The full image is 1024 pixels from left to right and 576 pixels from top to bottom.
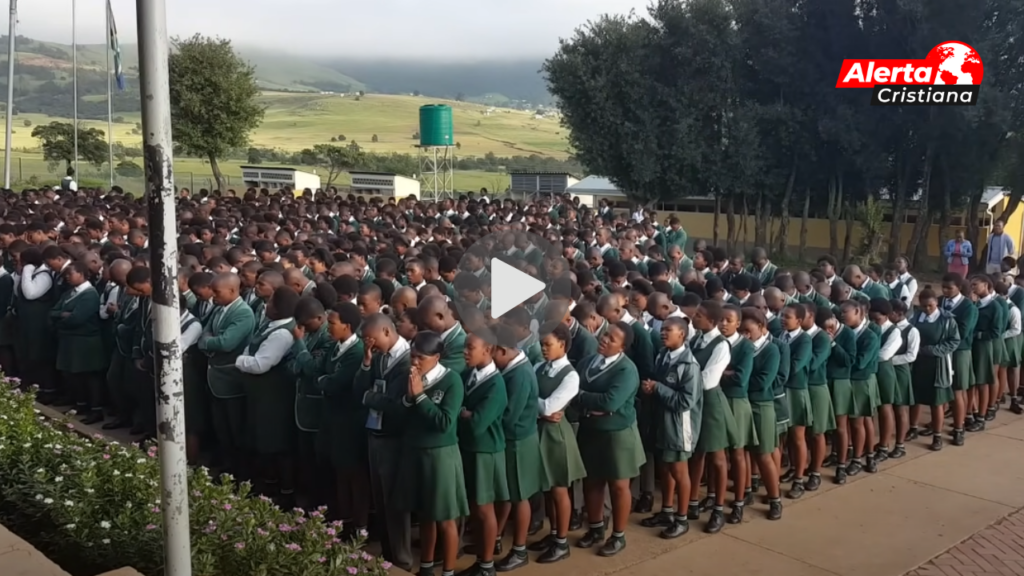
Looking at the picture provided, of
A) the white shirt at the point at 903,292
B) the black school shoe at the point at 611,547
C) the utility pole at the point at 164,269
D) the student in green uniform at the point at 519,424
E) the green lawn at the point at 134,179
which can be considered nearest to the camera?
the utility pole at the point at 164,269

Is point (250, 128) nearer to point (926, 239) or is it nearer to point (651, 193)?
point (651, 193)

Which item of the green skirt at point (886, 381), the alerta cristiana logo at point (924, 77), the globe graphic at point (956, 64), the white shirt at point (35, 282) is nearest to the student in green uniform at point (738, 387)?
the green skirt at point (886, 381)

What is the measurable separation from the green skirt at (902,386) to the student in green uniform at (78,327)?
20.9ft

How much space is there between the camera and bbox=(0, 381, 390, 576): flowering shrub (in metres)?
3.36

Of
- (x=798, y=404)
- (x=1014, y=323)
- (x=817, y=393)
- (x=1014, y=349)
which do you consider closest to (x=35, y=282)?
(x=798, y=404)

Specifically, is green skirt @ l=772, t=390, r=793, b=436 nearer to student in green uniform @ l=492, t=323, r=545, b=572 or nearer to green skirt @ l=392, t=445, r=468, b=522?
student in green uniform @ l=492, t=323, r=545, b=572

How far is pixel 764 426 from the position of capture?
555 cm

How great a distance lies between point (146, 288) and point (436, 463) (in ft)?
10.3

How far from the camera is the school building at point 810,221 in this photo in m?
20.5

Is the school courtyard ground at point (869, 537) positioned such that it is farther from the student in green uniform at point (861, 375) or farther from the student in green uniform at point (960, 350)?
the student in green uniform at point (960, 350)

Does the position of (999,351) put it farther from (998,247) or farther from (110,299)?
(110,299)

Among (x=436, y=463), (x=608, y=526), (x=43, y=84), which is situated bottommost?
(x=608, y=526)

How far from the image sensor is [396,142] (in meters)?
75.1

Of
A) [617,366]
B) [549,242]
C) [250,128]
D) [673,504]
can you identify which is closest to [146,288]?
[617,366]
